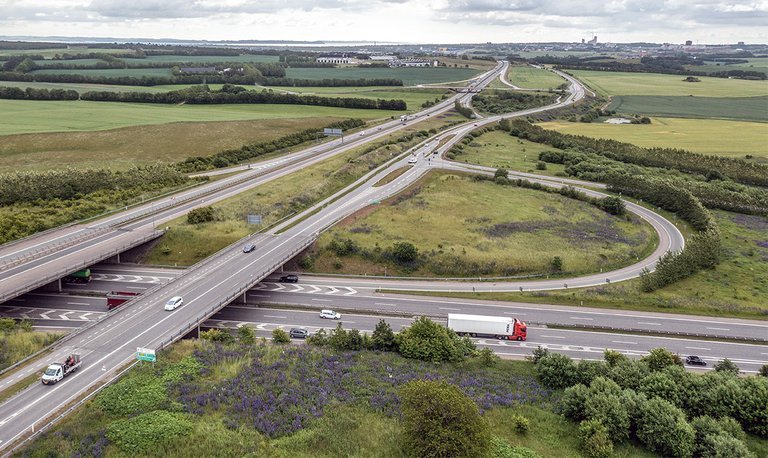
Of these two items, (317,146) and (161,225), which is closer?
(161,225)

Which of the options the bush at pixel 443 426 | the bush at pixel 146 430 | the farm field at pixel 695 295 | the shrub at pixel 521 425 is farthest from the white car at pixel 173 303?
the shrub at pixel 521 425

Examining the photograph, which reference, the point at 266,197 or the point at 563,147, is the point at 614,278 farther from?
the point at 563,147

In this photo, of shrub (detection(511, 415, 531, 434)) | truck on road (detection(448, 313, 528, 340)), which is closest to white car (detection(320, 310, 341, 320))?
truck on road (detection(448, 313, 528, 340))

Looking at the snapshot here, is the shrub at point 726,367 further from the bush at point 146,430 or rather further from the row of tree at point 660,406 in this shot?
the bush at point 146,430

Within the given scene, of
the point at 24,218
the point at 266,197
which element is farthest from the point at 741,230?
the point at 24,218

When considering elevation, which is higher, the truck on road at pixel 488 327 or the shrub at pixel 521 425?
the truck on road at pixel 488 327

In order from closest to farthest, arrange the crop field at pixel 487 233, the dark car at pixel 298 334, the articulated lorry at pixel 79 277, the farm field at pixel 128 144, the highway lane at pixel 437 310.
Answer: the dark car at pixel 298 334
the highway lane at pixel 437 310
the articulated lorry at pixel 79 277
the crop field at pixel 487 233
the farm field at pixel 128 144
